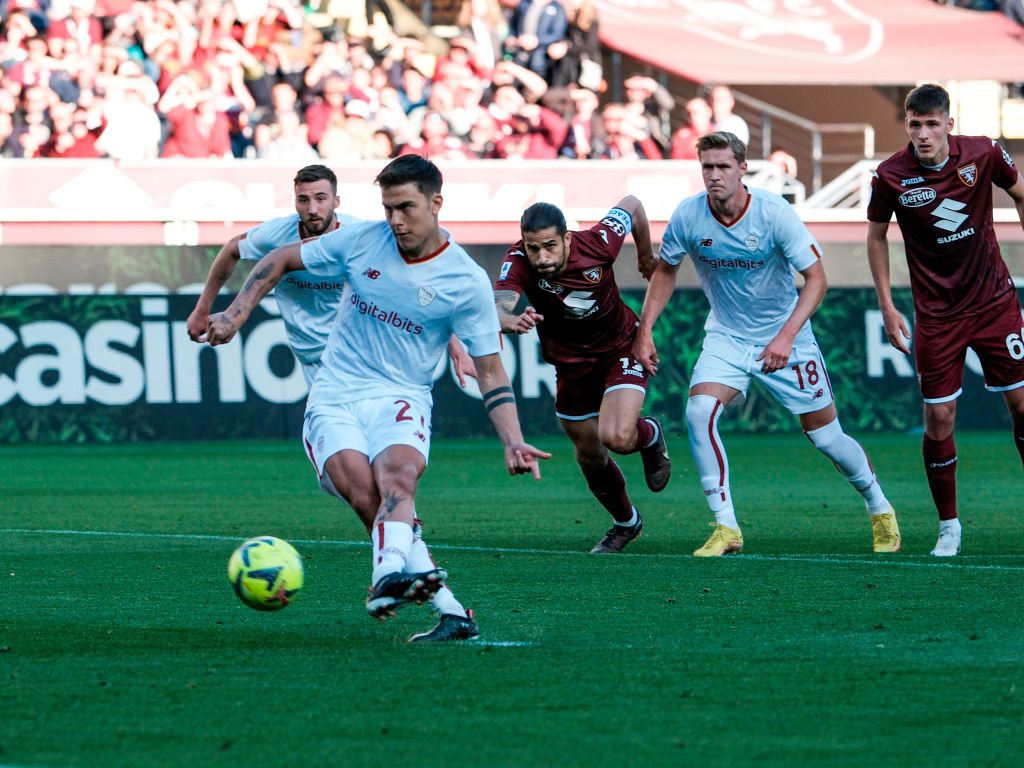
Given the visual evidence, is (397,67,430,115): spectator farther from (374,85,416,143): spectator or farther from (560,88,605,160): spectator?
(560,88,605,160): spectator

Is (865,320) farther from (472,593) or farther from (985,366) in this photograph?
(472,593)

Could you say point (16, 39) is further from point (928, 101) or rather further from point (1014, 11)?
point (928, 101)

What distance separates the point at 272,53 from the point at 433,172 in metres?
16.0

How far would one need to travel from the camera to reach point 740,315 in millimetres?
8992

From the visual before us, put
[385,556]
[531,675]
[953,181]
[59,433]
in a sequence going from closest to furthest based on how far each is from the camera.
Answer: [531,675]
[385,556]
[953,181]
[59,433]

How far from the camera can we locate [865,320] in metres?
18.2

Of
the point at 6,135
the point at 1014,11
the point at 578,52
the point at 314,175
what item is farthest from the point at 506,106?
the point at 314,175

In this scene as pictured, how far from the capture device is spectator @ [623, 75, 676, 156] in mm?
22344

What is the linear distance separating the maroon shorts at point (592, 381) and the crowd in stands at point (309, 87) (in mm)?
11295

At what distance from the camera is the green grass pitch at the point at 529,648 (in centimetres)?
431

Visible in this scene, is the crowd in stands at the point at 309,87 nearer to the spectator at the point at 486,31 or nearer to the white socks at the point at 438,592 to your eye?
the spectator at the point at 486,31

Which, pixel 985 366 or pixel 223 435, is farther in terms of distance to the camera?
pixel 223 435

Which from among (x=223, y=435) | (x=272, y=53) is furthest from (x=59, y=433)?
(x=272, y=53)

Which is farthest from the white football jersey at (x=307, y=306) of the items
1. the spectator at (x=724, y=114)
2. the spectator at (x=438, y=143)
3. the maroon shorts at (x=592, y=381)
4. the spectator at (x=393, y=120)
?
the spectator at (x=724, y=114)
